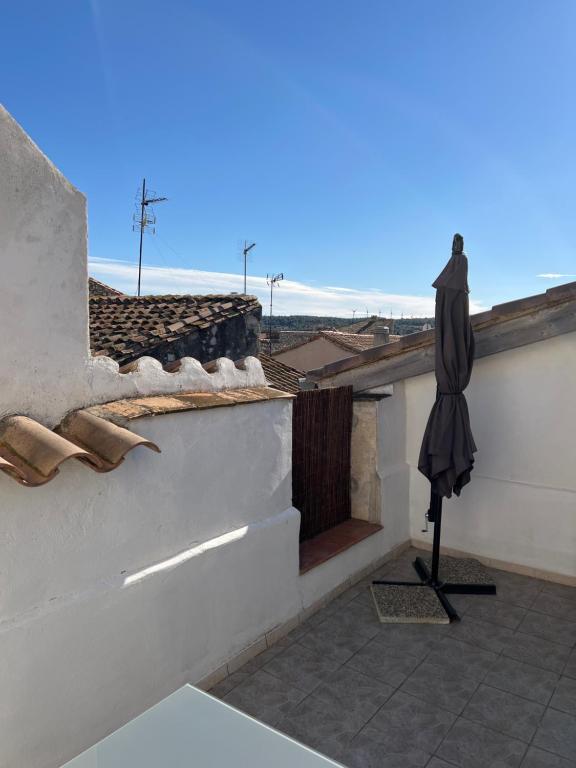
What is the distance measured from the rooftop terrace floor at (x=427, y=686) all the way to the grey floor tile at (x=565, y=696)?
0.01 meters

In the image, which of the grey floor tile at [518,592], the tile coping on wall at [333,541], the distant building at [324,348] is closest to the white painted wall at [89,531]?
the tile coping on wall at [333,541]

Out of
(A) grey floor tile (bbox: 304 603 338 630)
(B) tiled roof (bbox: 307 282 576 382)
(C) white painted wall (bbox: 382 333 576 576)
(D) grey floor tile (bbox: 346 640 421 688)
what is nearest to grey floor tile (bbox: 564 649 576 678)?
(D) grey floor tile (bbox: 346 640 421 688)

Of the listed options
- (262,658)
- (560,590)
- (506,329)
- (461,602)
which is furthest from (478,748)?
(506,329)

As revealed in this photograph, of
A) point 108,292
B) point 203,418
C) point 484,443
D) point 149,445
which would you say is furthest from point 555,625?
point 108,292

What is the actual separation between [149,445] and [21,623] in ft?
4.49

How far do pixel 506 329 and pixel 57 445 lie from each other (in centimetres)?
566

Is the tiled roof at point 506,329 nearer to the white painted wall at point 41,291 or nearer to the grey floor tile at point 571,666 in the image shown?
the grey floor tile at point 571,666

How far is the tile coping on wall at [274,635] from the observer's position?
486cm

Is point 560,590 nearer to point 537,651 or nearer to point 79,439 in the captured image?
point 537,651

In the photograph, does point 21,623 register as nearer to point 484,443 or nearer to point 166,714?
point 166,714

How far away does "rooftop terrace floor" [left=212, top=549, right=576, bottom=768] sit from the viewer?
163 inches

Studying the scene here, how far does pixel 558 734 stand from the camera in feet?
13.9

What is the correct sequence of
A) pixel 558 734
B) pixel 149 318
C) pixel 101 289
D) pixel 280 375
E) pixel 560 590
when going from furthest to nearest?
pixel 101 289 < pixel 280 375 < pixel 149 318 < pixel 560 590 < pixel 558 734

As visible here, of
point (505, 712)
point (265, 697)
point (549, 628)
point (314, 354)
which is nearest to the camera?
point (505, 712)
